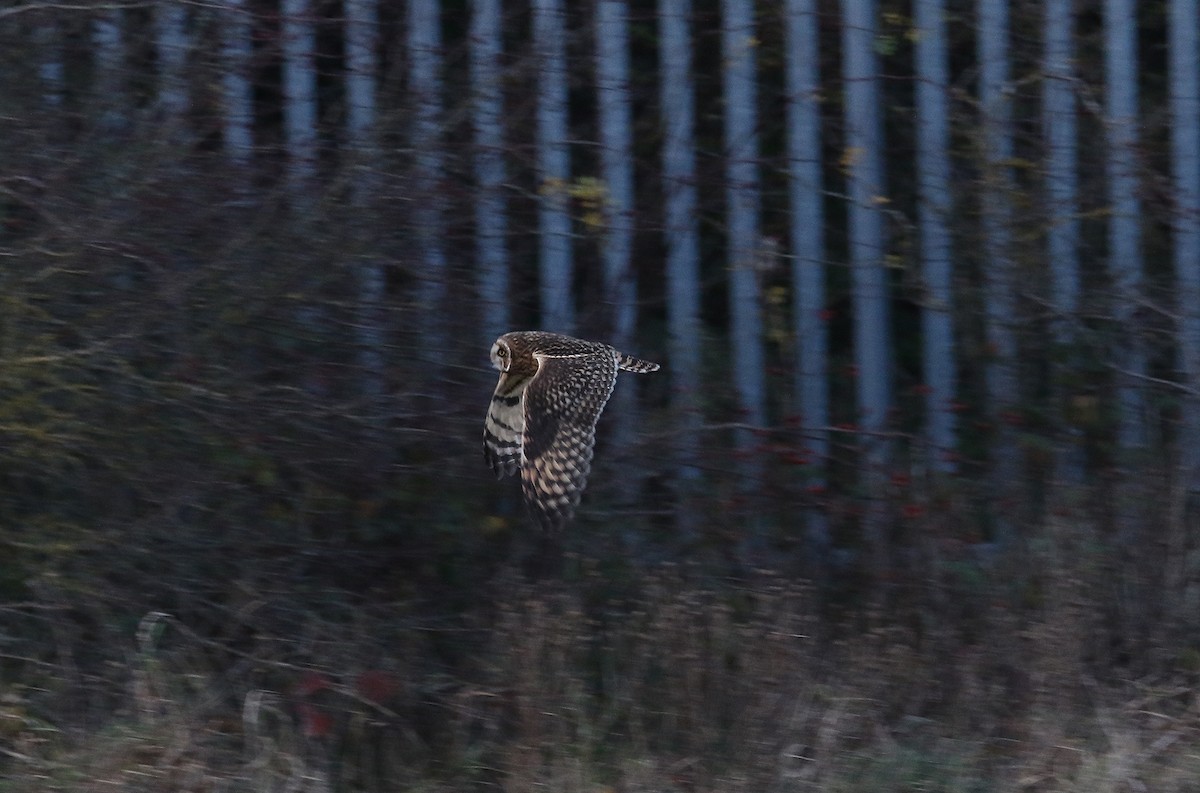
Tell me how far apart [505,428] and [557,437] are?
0.53 ft

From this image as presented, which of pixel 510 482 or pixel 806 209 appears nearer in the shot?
pixel 510 482

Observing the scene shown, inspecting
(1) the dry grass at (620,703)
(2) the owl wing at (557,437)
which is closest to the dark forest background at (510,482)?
(1) the dry grass at (620,703)

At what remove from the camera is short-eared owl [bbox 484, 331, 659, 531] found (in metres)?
4.54

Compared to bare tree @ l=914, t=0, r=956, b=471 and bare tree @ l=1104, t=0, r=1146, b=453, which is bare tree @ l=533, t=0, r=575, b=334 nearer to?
bare tree @ l=914, t=0, r=956, b=471

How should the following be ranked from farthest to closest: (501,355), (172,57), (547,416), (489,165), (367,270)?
(489,165), (172,57), (367,270), (501,355), (547,416)

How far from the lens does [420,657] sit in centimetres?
468

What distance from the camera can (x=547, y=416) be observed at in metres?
4.58

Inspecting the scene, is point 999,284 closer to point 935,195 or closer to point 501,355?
point 935,195

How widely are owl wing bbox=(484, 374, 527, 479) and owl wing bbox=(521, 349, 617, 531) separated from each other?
0.24ft

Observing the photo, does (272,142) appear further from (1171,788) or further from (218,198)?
(1171,788)

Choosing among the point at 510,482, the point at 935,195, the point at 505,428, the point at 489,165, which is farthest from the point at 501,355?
the point at 935,195

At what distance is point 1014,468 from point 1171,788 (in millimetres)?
1382

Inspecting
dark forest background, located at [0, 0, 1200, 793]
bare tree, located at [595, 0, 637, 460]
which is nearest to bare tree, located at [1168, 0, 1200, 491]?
dark forest background, located at [0, 0, 1200, 793]

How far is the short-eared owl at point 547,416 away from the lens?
454 centimetres
